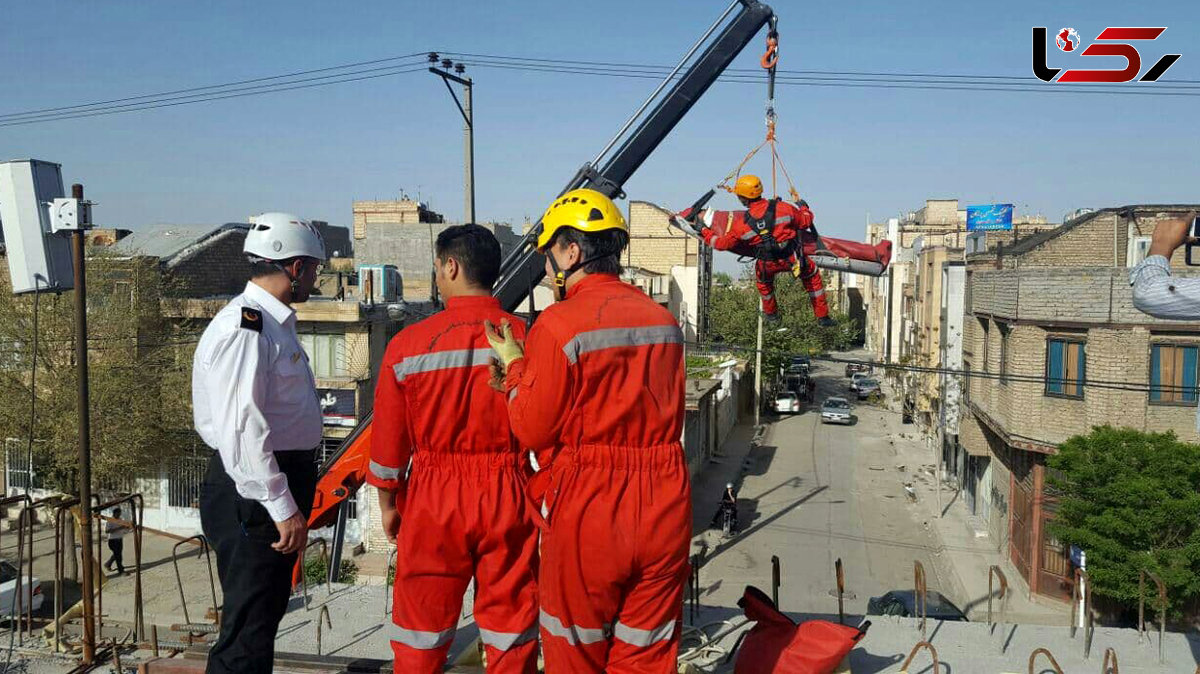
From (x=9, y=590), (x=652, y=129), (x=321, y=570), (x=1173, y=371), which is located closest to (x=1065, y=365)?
(x=1173, y=371)

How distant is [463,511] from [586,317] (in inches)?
40.5

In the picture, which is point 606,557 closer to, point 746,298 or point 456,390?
point 456,390

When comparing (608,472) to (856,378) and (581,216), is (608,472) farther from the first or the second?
(856,378)

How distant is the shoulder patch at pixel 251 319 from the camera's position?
141 inches

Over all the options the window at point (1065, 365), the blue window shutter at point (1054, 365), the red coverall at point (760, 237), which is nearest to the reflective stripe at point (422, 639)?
the red coverall at point (760, 237)

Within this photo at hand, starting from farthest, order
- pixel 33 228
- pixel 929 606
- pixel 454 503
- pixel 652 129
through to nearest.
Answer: pixel 929 606 < pixel 652 129 < pixel 33 228 < pixel 454 503

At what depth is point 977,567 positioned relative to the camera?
20484 millimetres

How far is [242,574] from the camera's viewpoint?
12.5 ft

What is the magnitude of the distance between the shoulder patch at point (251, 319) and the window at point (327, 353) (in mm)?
17051

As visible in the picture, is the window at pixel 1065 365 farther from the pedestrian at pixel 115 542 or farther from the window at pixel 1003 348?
the pedestrian at pixel 115 542

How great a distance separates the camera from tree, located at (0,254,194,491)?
19.5 meters

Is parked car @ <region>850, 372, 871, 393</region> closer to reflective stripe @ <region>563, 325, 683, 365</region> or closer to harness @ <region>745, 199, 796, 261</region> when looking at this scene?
harness @ <region>745, 199, 796, 261</region>

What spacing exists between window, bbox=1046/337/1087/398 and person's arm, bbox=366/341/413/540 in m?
16.5

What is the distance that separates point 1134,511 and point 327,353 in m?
16.2
